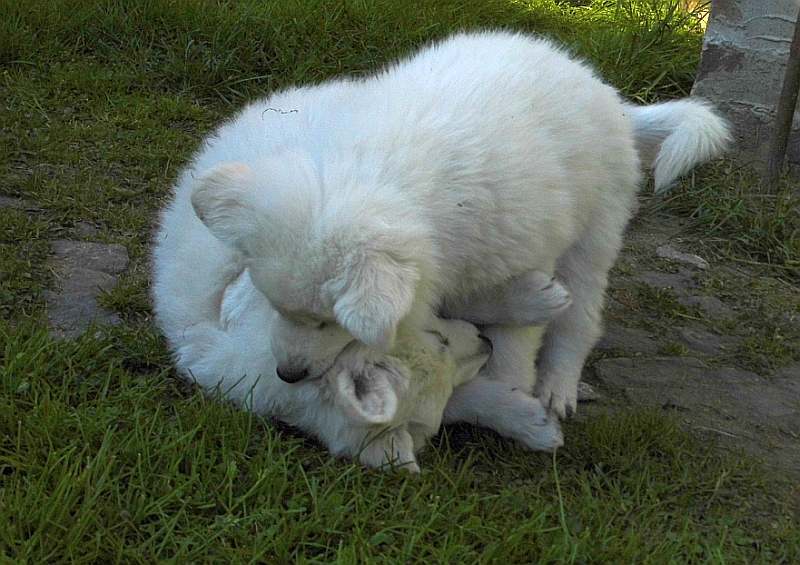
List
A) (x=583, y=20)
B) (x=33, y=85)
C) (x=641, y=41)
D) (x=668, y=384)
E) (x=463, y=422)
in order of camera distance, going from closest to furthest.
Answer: (x=463, y=422)
(x=668, y=384)
(x=33, y=85)
(x=641, y=41)
(x=583, y=20)

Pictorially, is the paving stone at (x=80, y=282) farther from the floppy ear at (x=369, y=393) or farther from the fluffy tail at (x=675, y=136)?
the fluffy tail at (x=675, y=136)

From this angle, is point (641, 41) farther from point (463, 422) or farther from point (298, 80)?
point (463, 422)

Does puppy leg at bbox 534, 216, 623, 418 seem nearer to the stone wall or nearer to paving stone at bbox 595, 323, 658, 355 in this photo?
paving stone at bbox 595, 323, 658, 355

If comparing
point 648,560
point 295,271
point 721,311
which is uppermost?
point 295,271

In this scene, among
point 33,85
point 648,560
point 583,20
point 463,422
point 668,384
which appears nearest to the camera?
point 648,560

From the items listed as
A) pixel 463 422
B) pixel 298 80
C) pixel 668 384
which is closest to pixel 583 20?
pixel 298 80

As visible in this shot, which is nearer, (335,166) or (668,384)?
(335,166)

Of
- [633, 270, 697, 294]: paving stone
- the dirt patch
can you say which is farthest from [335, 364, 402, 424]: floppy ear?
[633, 270, 697, 294]: paving stone

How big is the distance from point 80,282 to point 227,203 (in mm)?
1363

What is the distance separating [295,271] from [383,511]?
Answer: 606mm

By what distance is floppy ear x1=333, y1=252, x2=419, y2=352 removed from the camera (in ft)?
7.50

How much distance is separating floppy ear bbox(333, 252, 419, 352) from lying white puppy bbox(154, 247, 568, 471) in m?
0.36

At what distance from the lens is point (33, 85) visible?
5488 mm

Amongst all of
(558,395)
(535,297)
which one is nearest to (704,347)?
(558,395)
